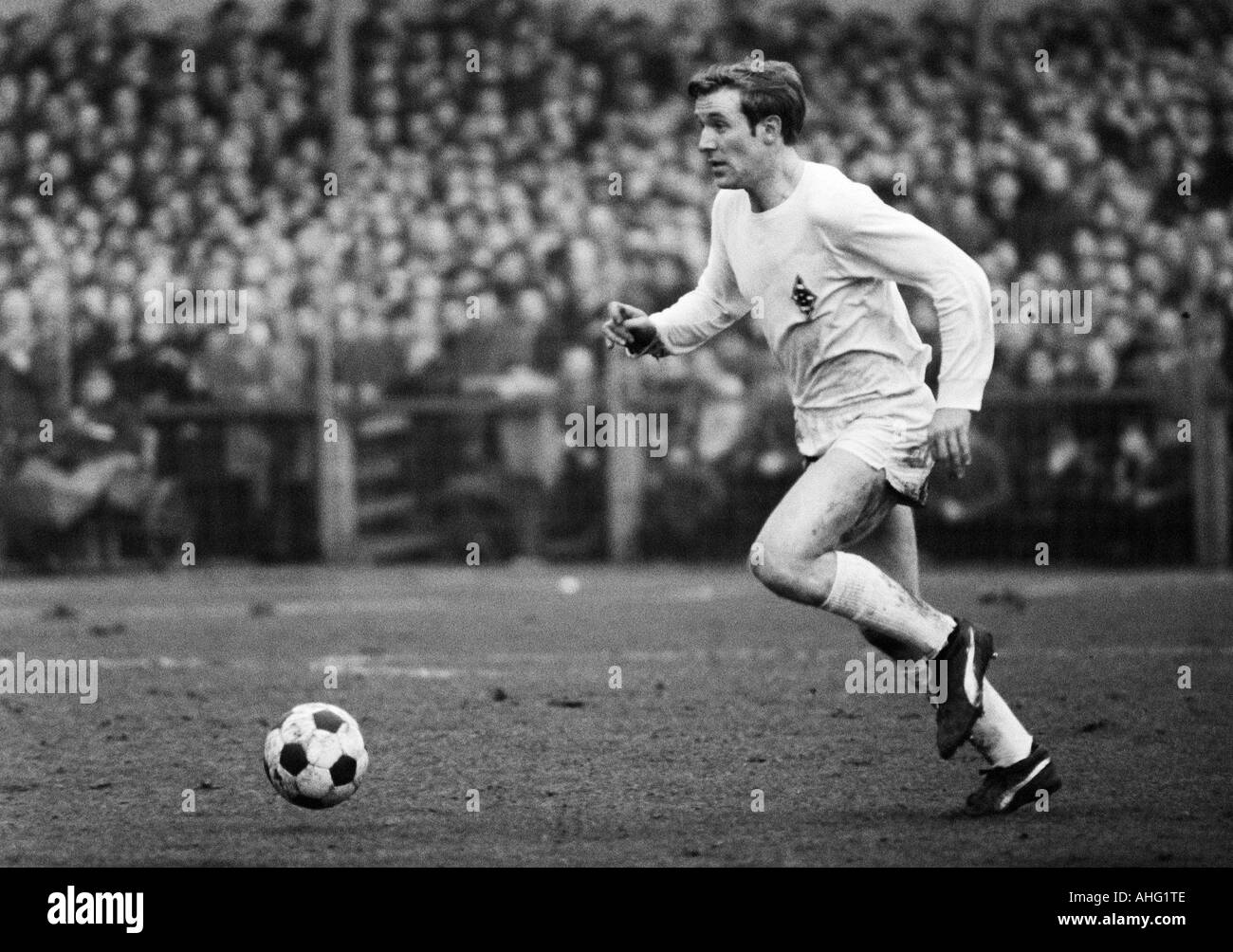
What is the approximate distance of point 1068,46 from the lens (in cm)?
1452

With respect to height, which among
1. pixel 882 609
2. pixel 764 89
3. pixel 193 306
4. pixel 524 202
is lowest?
pixel 882 609

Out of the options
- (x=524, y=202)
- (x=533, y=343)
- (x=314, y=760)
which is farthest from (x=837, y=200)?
(x=524, y=202)

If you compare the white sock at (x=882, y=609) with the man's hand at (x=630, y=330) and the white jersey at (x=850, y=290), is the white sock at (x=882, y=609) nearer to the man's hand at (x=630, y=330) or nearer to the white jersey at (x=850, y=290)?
the white jersey at (x=850, y=290)

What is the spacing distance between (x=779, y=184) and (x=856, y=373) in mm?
485

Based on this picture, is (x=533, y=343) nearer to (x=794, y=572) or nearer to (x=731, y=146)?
(x=731, y=146)

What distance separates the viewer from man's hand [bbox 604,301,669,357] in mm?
5426

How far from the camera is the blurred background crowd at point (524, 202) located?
13.1 m

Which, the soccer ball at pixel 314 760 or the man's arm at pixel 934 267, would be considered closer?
the man's arm at pixel 934 267

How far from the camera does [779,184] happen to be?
5.13 metres

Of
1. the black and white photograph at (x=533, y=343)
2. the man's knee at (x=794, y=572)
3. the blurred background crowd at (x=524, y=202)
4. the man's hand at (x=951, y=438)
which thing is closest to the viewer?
the man's hand at (x=951, y=438)

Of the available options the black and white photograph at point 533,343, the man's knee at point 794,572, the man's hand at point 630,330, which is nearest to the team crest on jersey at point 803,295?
the man's hand at point 630,330
